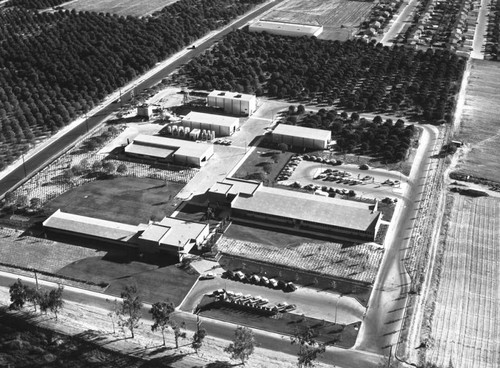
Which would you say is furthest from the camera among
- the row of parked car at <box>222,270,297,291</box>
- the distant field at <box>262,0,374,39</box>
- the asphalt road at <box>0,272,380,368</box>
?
the distant field at <box>262,0,374,39</box>

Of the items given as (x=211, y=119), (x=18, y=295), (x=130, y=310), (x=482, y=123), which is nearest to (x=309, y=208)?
(x=130, y=310)

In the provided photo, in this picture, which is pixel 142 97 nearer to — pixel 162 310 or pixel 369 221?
pixel 369 221

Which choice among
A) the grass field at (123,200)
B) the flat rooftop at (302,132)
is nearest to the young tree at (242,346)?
the grass field at (123,200)

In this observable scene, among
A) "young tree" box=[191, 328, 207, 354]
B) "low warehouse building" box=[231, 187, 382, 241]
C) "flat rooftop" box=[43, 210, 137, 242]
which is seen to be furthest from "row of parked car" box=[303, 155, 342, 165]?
"young tree" box=[191, 328, 207, 354]

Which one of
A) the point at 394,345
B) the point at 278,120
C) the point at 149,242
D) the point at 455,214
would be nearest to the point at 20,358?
the point at 149,242

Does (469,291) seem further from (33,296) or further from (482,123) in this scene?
(482,123)

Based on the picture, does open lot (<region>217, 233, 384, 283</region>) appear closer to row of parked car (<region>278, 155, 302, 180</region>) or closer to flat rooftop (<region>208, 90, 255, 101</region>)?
row of parked car (<region>278, 155, 302, 180</region>)
